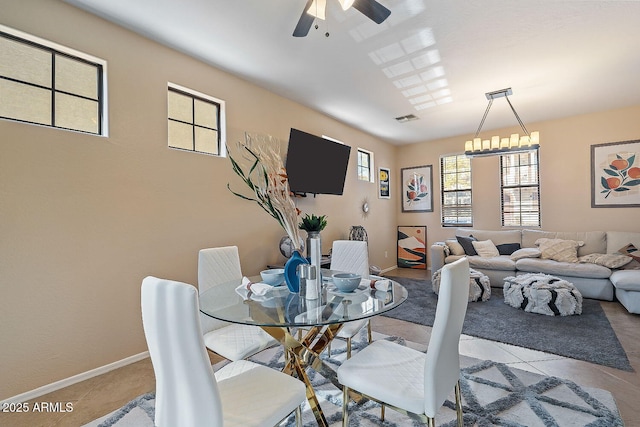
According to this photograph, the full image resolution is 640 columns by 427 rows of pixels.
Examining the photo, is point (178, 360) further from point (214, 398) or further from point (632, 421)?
point (632, 421)

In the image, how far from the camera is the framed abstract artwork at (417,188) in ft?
21.3

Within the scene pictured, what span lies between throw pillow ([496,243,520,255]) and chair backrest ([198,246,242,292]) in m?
4.64

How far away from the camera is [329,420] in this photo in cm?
174

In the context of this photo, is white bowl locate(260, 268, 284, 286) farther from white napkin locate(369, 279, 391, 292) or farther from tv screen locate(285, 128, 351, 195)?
tv screen locate(285, 128, 351, 195)

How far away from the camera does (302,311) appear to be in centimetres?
151

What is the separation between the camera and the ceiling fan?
188 cm

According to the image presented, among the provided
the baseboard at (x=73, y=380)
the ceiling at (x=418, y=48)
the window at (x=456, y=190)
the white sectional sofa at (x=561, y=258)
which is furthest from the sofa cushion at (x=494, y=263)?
the baseboard at (x=73, y=380)

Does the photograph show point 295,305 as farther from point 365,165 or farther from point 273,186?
point 365,165

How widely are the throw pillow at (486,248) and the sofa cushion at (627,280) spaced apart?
150 centimetres

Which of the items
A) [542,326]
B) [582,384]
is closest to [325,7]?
[582,384]

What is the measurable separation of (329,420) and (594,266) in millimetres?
4291

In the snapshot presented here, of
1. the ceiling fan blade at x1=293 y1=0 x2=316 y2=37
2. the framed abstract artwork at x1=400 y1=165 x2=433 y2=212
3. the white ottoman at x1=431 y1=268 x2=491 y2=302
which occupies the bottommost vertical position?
the white ottoman at x1=431 y1=268 x2=491 y2=302

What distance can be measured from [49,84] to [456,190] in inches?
247

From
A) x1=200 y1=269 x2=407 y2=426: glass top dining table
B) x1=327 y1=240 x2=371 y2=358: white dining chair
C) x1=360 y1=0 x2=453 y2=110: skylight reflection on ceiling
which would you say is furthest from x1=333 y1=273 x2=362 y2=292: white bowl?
x1=360 y1=0 x2=453 y2=110: skylight reflection on ceiling
